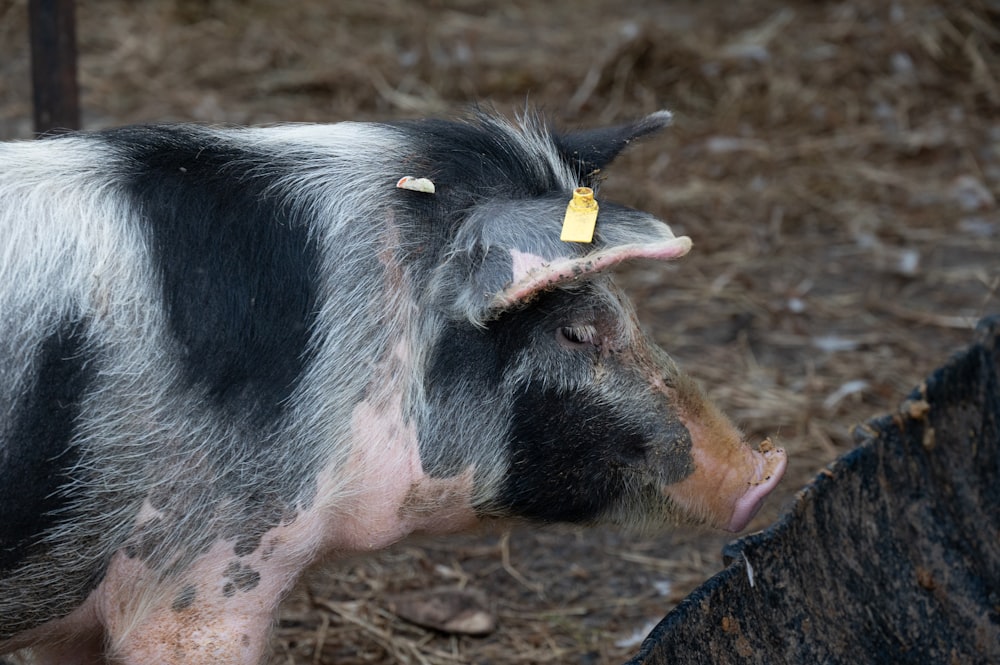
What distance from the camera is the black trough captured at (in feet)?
9.13

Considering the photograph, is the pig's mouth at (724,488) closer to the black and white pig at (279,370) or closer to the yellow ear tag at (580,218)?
the black and white pig at (279,370)

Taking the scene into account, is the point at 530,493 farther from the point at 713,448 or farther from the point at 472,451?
the point at 713,448

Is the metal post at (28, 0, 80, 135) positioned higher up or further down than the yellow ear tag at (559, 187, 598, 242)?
further down

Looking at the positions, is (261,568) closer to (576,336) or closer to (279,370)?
(279,370)

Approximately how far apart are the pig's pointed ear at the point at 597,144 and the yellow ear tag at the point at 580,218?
0.37 m

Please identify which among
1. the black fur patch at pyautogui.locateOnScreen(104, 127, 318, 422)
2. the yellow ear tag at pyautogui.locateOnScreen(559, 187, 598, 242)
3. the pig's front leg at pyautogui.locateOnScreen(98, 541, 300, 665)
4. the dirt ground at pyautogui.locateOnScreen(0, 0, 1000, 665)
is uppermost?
the yellow ear tag at pyautogui.locateOnScreen(559, 187, 598, 242)

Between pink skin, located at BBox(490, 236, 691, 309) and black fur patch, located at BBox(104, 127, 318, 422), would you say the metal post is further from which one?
pink skin, located at BBox(490, 236, 691, 309)

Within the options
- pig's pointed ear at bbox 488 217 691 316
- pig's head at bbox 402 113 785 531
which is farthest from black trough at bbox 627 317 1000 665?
pig's pointed ear at bbox 488 217 691 316

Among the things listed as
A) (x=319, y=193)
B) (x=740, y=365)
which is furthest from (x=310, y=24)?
(x=319, y=193)

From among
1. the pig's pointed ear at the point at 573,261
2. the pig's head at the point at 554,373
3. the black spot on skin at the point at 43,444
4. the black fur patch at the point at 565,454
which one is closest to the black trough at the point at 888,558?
the pig's head at the point at 554,373

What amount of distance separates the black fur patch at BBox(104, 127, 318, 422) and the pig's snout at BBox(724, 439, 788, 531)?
3.43 ft

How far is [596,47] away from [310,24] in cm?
186

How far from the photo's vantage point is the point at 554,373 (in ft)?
8.66

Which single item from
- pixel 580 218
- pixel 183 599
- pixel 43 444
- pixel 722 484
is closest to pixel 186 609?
pixel 183 599
